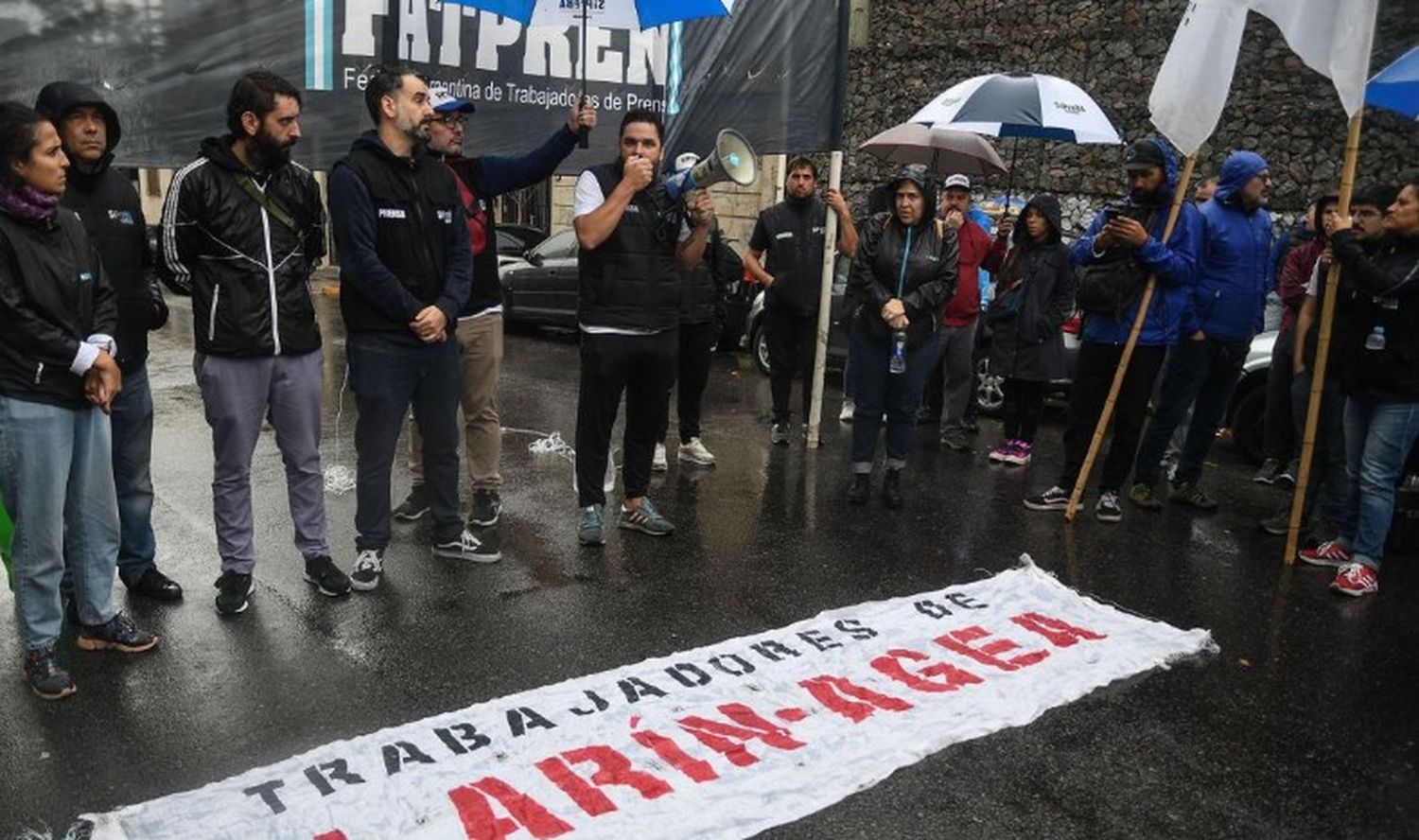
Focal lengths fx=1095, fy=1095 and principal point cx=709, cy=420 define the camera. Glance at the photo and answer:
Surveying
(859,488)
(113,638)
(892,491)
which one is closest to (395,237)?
(113,638)

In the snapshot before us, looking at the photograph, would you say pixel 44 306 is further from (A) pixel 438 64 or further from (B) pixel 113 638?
(A) pixel 438 64

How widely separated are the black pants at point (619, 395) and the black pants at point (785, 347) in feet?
7.77

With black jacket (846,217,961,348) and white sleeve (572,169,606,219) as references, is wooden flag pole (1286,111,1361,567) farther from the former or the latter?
white sleeve (572,169,606,219)

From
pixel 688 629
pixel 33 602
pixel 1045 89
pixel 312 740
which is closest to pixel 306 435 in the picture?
pixel 33 602

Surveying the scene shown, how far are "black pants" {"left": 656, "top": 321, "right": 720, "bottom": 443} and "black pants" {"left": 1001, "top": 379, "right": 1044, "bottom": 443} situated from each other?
2230mm

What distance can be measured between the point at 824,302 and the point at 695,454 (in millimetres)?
1441

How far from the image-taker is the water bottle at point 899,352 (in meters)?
6.18

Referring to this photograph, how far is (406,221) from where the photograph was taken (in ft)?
14.9

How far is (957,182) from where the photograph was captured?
8.13 metres

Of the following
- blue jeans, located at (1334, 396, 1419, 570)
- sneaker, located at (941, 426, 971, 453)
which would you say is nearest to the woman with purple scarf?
blue jeans, located at (1334, 396, 1419, 570)

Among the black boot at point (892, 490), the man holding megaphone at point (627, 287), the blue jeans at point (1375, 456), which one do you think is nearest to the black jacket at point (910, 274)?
the black boot at point (892, 490)

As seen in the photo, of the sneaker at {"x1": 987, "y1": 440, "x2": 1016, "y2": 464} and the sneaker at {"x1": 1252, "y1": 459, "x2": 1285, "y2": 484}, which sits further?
the sneaker at {"x1": 987, "y1": 440, "x2": 1016, "y2": 464}

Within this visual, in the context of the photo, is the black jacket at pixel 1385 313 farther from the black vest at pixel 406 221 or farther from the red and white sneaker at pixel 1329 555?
the black vest at pixel 406 221

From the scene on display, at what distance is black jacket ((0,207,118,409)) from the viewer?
3.46 meters
